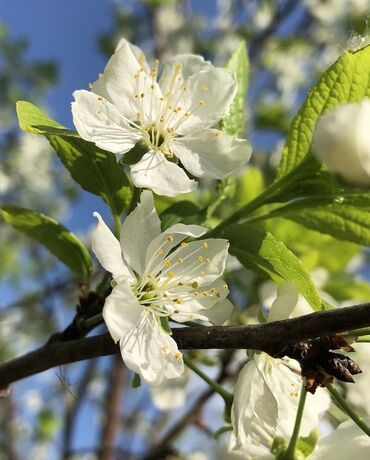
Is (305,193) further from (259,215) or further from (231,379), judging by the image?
(231,379)

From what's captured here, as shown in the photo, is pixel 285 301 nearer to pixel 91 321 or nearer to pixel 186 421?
pixel 91 321

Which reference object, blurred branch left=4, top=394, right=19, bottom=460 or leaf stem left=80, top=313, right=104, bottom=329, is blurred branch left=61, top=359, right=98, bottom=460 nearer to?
blurred branch left=4, top=394, right=19, bottom=460

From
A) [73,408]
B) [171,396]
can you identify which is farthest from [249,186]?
[73,408]

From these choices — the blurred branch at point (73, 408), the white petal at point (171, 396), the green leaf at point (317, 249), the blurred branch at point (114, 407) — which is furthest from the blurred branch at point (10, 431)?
the green leaf at point (317, 249)

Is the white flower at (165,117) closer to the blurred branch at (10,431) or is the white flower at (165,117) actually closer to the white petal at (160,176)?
the white petal at (160,176)

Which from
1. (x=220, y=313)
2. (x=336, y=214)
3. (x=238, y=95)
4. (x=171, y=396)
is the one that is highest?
(x=238, y=95)

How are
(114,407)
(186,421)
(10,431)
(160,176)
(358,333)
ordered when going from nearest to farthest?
(358,333)
(160,176)
(186,421)
(114,407)
(10,431)

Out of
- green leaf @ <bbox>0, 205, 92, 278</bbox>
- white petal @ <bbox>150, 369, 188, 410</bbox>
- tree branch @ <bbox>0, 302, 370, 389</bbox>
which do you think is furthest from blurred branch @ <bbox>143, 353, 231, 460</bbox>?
tree branch @ <bbox>0, 302, 370, 389</bbox>
